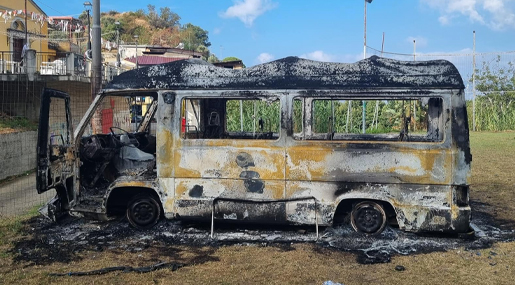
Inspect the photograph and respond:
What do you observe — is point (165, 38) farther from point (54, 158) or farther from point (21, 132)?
point (54, 158)

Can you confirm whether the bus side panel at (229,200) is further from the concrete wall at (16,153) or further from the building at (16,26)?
the building at (16,26)

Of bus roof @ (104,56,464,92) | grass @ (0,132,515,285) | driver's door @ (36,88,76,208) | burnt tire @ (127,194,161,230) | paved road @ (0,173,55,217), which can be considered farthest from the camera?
paved road @ (0,173,55,217)

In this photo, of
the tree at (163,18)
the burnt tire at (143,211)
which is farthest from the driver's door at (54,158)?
the tree at (163,18)

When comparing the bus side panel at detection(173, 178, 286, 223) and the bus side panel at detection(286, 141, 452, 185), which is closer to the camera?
the bus side panel at detection(286, 141, 452, 185)

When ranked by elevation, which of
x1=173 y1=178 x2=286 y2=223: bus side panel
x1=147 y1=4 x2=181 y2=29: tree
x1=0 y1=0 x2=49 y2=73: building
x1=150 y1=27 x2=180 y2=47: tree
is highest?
x1=147 y1=4 x2=181 y2=29: tree

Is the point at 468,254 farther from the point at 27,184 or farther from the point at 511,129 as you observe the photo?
the point at 511,129

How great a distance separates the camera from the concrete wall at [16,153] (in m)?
11.6

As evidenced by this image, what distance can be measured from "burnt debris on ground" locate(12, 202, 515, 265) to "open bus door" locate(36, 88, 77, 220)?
455mm

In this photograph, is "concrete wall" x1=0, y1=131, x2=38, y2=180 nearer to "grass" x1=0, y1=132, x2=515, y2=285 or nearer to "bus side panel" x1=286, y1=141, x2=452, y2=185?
"grass" x1=0, y1=132, x2=515, y2=285

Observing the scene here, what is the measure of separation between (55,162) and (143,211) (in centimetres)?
139

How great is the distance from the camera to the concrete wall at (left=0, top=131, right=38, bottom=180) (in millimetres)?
11609

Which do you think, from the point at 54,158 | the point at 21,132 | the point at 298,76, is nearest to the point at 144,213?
the point at 54,158

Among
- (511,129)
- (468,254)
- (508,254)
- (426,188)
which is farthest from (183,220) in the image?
(511,129)

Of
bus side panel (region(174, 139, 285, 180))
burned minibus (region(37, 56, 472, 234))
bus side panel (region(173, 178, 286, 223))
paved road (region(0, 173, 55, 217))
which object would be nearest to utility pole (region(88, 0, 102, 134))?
paved road (region(0, 173, 55, 217))
